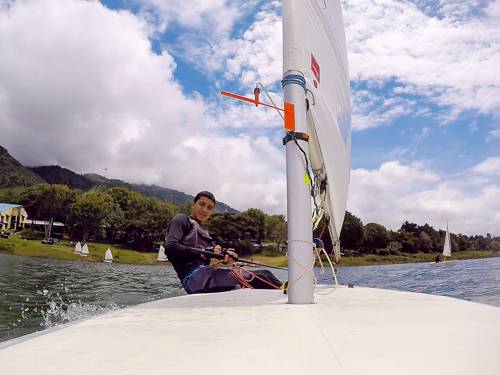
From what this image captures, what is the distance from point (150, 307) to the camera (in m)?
2.96

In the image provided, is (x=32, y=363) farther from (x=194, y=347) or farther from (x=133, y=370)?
(x=194, y=347)

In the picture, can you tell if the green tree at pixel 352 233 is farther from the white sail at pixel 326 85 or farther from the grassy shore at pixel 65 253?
the white sail at pixel 326 85

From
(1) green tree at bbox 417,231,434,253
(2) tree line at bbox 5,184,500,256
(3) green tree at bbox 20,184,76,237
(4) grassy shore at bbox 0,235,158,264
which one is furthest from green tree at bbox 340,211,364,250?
(3) green tree at bbox 20,184,76,237

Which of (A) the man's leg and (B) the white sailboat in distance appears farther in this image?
(A) the man's leg

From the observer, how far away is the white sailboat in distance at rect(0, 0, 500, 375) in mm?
1260

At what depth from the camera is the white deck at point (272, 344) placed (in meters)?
1.24

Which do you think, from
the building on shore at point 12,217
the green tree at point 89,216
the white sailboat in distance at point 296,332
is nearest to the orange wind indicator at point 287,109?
the white sailboat in distance at point 296,332

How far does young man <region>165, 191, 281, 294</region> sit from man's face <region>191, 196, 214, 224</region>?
9.9 inches

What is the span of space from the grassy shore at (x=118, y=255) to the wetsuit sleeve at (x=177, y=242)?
4782 centimetres

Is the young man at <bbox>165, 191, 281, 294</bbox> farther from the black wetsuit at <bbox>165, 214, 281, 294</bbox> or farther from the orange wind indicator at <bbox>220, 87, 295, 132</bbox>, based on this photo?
the orange wind indicator at <bbox>220, 87, 295, 132</bbox>

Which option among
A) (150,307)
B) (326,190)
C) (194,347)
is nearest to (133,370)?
(194,347)

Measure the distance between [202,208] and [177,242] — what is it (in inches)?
33.3

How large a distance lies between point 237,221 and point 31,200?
4704 centimetres

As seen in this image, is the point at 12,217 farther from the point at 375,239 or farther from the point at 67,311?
the point at 67,311
